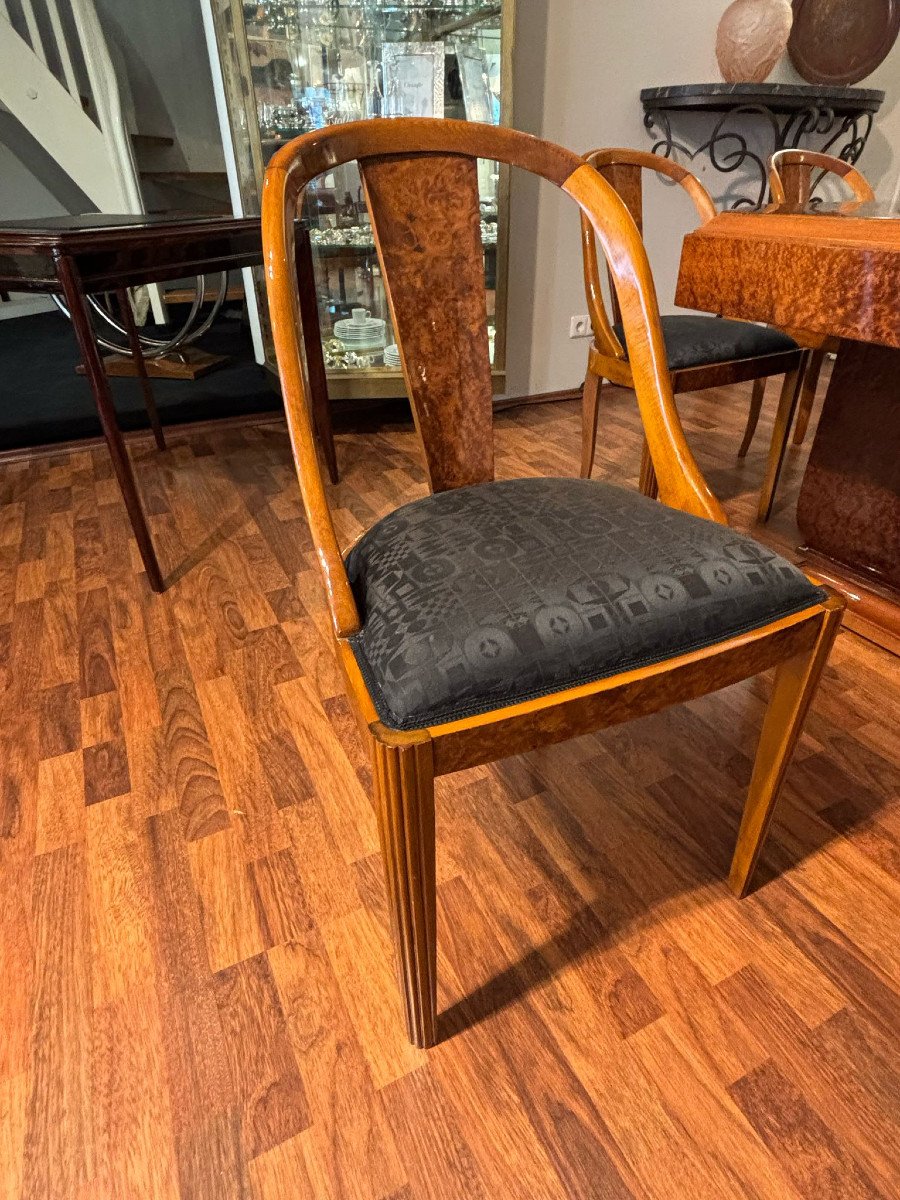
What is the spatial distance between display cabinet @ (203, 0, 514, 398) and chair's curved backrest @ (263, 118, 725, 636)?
1463mm

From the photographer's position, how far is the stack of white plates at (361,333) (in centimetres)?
245

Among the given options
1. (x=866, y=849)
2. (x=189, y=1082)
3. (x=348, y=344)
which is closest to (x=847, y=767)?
(x=866, y=849)

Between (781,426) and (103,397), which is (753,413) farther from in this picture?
(103,397)

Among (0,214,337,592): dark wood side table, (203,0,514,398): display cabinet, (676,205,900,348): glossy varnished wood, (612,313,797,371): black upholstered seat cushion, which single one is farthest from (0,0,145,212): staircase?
(676,205,900,348): glossy varnished wood

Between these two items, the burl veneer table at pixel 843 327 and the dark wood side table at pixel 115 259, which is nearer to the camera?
the burl veneer table at pixel 843 327

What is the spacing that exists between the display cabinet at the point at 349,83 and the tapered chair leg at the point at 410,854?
6.52 feet

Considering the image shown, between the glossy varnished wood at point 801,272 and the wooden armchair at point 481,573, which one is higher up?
Result: the glossy varnished wood at point 801,272

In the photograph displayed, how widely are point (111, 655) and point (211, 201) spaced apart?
373 centimetres

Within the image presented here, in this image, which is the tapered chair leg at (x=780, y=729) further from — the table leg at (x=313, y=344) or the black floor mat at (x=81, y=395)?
the black floor mat at (x=81, y=395)

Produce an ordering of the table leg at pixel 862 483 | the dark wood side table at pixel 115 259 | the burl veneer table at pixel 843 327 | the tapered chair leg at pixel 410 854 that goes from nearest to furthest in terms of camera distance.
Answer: the tapered chair leg at pixel 410 854 → the burl veneer table at pixel 843 327 → the dark wood side table at pixel 115 259 → the table leg at pixel 862 483

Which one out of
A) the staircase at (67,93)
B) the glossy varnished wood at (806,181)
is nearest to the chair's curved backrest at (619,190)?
the glossy varnished wood at (806,181)

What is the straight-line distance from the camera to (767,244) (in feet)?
2.84

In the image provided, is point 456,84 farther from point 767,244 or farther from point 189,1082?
point 189,1082

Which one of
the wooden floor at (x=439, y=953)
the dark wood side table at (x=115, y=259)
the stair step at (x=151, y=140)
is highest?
the stair step at (x=151, y=140)
